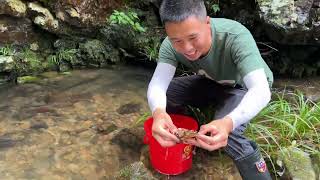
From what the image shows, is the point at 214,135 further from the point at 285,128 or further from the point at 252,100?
the point at 285,128

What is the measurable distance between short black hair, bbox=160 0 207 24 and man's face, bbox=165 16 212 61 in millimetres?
26

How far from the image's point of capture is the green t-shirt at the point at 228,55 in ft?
8.58

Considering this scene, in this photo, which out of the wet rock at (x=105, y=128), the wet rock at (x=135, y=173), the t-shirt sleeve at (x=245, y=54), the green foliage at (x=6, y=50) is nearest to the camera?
the t-shirt sleeve at (x=245, y=54)

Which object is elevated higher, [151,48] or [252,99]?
[252,99]

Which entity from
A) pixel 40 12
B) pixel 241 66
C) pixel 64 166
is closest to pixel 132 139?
pixel 64 166

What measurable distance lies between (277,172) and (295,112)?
80cm

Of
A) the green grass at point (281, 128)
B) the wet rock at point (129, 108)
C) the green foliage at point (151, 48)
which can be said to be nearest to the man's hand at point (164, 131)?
the green grass at point (281, 128)

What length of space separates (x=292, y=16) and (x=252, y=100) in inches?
88.4

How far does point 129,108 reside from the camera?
13.9 ft

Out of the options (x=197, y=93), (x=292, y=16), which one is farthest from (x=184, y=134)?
Answer: (x=292, y=16)

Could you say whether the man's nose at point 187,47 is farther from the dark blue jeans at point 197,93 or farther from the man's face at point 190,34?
the dark blue jeans at point 197,93

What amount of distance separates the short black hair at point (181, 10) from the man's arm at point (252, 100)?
1.70 feet

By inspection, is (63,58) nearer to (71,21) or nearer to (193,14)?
(71,21)

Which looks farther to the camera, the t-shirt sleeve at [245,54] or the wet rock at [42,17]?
the wet rock at [42,17]
